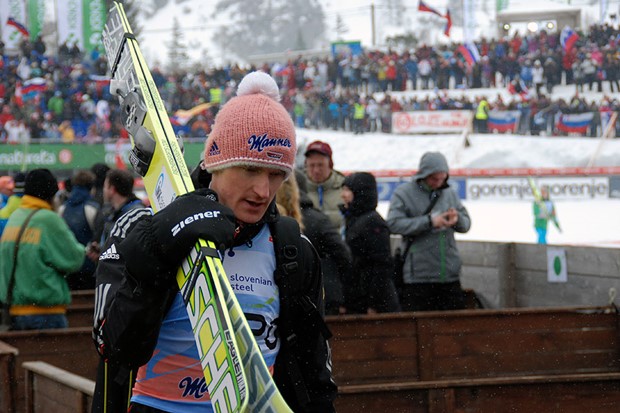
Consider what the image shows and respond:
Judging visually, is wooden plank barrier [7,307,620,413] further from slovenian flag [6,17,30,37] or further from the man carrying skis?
slovenian flag [6,17,30,37]

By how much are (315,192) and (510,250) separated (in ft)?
6.98

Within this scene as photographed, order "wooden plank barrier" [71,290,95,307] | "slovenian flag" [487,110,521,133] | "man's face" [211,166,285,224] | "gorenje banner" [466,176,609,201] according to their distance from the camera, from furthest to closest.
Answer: "slovenian flag" [487,110,521,133] < "gorenje banner" [466,176,609,201] < "wooden plank barrier" [71,290,95,307] < "man's face" [211,166,285,224]

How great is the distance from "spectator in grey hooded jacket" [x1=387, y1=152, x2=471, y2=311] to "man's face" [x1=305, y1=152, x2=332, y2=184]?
1.63 ft

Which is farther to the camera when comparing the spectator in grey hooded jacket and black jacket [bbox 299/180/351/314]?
the spectator in grey hooded jacket

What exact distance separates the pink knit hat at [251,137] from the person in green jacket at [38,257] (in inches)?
145

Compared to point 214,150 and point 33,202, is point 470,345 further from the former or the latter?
point 214,150

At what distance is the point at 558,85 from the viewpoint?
3909 cm

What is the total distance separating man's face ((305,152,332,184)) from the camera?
6355 millimetres

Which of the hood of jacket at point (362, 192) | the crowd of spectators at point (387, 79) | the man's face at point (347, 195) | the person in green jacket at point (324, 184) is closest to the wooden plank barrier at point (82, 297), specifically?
the person in green jacket at point (324, 184)

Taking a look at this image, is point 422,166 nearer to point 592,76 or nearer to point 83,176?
point 83,176

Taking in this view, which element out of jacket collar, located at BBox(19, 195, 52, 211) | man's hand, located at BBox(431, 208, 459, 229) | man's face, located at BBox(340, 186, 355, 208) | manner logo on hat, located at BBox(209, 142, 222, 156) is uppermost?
manner logo on hat, located at BBox(209, 142, 222, 156)

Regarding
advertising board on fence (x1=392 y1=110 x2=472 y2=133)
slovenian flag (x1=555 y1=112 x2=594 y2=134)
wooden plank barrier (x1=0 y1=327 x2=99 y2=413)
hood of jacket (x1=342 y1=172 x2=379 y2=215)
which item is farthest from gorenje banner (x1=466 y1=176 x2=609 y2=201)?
wooden plank barrier (x1=0 y1=327 x2=99 y2=413)

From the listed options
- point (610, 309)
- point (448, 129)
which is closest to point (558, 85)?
point (448, 129)

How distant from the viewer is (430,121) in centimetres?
3809
